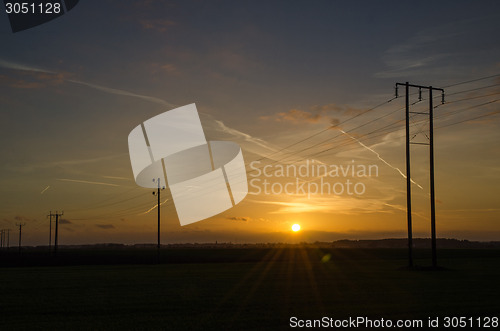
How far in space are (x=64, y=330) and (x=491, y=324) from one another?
631 inches

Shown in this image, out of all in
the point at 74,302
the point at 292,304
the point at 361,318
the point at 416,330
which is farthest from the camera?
the point at 74,302

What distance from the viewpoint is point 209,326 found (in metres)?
19.7

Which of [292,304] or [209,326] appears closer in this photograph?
[209,326]

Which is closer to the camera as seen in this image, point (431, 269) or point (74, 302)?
point (74, 302)

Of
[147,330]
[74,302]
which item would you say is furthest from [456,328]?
[74,302]

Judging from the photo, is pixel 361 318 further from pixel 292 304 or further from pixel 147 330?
pixel 147 330

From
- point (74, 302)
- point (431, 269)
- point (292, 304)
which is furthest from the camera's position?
point (431, 269)

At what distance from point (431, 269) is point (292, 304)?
28671 millimetres

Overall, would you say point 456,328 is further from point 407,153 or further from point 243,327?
point 407,153

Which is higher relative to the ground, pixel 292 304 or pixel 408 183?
pixel 408 183

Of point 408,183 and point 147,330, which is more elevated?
point 408,183

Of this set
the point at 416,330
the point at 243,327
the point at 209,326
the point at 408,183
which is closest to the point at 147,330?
the point at 209,326

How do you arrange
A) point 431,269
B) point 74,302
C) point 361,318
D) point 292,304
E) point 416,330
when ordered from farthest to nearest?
point 431,269, point 74,302, point 292,304, point 361,318, point 416,330

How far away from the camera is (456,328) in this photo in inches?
747
